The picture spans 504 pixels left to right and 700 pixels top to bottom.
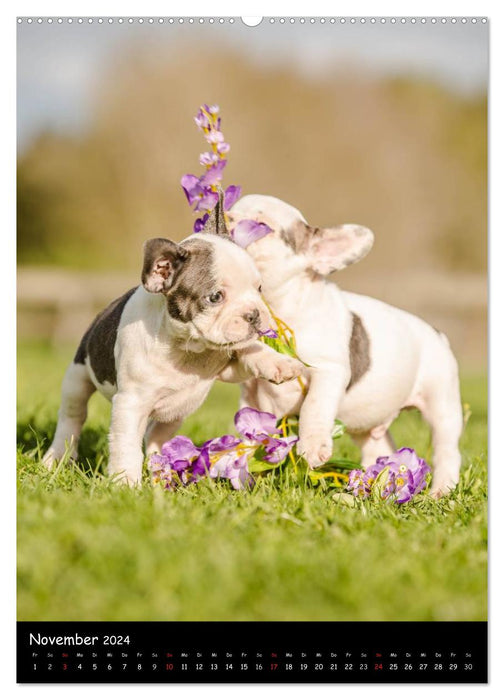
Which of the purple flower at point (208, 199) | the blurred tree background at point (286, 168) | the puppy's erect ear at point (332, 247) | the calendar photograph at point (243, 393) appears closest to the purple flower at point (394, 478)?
the calendar photograph at point (243, 393)

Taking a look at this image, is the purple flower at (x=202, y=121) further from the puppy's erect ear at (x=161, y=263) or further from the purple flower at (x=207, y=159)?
the puppy's erect ear at (x=161, y=263)

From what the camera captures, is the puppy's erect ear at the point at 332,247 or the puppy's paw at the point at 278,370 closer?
the puppy's paw at the point at 278,370

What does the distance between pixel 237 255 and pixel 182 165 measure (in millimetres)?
3985

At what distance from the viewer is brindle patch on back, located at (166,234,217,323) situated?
12.2 feet

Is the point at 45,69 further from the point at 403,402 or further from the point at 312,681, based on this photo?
the point at 312,681

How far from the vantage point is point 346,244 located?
15.0 ft

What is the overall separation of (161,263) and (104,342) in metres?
0.79

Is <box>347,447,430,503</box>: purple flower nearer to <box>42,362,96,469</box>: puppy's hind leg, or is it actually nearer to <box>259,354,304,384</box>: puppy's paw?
<box>259,354,304,384</box>: puppy's paw

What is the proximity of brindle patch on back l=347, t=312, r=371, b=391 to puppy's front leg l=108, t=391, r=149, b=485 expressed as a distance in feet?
4.06

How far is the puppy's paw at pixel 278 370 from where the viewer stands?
3.93 metres

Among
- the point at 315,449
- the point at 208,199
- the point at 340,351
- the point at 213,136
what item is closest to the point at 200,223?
the point at 208,199

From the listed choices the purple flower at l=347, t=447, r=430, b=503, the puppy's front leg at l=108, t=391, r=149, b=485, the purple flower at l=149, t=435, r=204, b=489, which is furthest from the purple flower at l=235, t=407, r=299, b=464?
the puppy's front leg at l=108, t=391, r=149, b=485

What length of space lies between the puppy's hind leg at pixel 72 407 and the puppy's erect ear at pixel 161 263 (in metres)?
1.13

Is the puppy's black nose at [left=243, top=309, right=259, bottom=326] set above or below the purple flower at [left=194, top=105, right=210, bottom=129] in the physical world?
below
